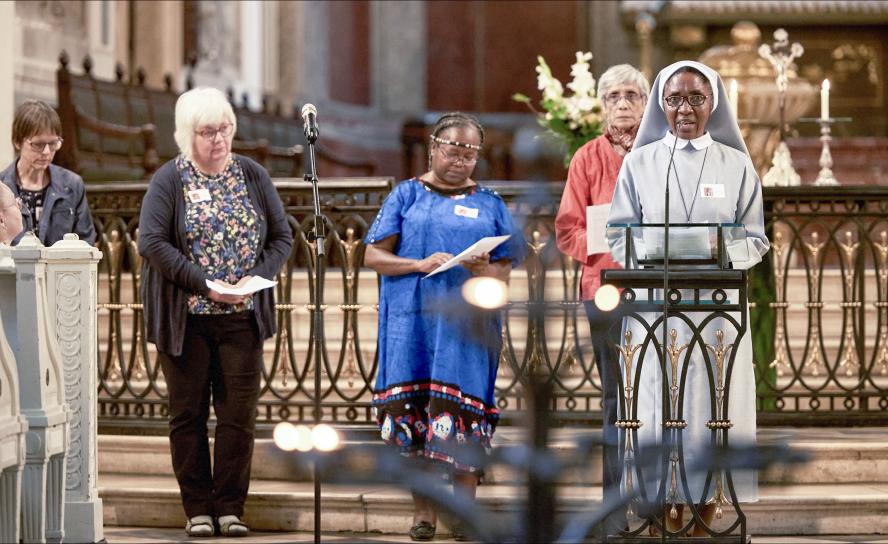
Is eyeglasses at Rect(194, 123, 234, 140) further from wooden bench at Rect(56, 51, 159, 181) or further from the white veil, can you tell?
wooden bench at Rect(56, 51, 159, 181)

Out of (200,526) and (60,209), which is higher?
(60,209)

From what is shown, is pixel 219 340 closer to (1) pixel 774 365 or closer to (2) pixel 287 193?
(2) pixel 287 193

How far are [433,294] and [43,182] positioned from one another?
163 centimetres

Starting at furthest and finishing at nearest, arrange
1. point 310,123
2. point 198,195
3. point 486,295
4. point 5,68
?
point 5,68, point 198,195, point 310,123, point 486,295

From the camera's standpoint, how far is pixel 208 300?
4926mm

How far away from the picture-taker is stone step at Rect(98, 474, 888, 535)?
515 centimetres

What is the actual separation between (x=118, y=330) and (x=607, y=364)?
112 inches

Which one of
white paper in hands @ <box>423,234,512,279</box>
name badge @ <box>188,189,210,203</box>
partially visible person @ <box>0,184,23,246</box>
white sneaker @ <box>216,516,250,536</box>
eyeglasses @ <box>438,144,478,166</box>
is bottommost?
white sneaker @ <box>216,516,250,536</box>

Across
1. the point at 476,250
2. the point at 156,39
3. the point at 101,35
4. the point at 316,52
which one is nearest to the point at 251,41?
the point at 316,52

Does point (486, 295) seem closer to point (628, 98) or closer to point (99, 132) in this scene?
point (628, 98)

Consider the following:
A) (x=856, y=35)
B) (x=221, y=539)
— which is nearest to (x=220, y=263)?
(x=221, y=539)

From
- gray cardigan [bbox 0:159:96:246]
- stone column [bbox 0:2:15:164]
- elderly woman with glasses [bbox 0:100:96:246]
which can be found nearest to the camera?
elderly woman with glasses [bbox 0:100:96:246]

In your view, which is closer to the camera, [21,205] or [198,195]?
[198,195]

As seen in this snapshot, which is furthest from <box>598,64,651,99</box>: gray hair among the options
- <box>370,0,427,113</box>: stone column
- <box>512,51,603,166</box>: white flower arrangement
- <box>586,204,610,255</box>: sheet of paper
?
<box>370,0,427,113</box>: stone column
